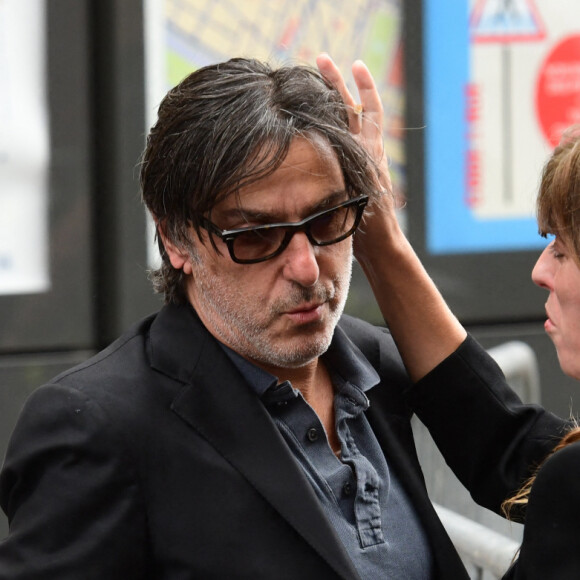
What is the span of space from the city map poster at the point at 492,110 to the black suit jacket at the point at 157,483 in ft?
8.77

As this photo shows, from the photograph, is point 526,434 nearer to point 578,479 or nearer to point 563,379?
point 578,479

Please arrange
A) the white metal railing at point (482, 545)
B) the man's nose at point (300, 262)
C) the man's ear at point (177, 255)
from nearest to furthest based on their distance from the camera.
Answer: the man's nose at point (300, 262)
the man's ear at point (177, 255)
the white metal railing at point (482, 545)

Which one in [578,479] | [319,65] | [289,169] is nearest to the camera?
[578,479]

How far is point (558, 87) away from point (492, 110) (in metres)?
0.35

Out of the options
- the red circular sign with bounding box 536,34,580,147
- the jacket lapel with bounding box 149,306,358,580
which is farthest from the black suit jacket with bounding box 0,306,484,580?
the red circular sign with bounding box 536,34,580,147

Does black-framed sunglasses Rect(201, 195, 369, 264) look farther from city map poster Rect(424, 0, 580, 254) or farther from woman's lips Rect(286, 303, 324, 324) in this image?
city map poster Rect(424, 0, 580, 254)

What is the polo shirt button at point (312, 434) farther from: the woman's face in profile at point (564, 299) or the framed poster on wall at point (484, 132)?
the framed poster on wall at point (484, 132)

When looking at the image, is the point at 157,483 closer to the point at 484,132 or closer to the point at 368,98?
the point at 368,98

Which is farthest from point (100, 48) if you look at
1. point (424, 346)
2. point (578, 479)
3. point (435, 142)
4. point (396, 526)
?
point (578, 479)

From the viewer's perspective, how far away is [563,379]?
Result: 480cm

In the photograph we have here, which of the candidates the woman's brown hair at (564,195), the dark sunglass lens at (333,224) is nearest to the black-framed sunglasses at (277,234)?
the dark sunglass lens at (333,224)

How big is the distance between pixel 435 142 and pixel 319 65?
7.73 feet

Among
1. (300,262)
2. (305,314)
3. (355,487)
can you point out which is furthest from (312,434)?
(300,262)

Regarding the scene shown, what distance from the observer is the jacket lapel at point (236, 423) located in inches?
79.4
